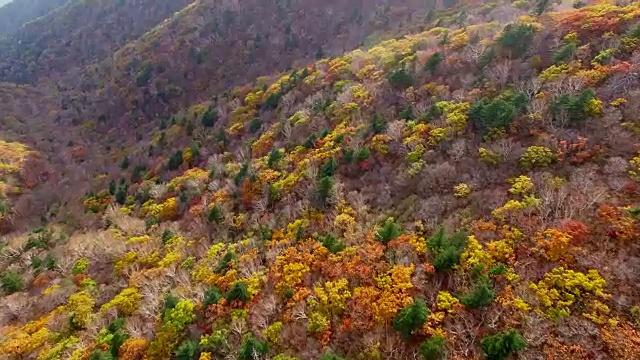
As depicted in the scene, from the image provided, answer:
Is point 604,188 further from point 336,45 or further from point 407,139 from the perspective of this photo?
point 336,45

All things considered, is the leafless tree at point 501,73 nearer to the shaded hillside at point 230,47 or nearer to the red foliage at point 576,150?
the red foliage at point 576,150

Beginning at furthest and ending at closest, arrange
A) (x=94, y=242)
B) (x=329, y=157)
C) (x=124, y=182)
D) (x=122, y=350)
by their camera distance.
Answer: (x=124, y=182), (x=94, y=242), (x=329, y=157), (x=122, y=350)

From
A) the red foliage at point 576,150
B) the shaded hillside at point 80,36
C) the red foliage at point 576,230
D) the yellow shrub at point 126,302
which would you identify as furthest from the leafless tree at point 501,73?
the shaded hillside at point 80,36

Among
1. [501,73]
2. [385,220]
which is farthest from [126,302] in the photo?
[501,73]

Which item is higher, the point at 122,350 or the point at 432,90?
the point at 432,90

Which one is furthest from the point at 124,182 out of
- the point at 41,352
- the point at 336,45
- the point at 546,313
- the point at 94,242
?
the point at 546,313

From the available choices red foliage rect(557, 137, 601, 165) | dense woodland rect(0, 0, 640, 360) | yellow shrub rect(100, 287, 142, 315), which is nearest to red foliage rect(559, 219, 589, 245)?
dense woodland rect(0, 0, 640, 360)

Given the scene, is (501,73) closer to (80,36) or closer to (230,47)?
(230,47)
